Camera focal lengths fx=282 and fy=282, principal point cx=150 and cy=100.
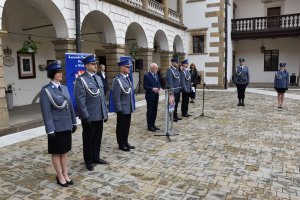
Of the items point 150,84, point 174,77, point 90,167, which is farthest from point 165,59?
point 90,167

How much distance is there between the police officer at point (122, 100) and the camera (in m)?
5.53

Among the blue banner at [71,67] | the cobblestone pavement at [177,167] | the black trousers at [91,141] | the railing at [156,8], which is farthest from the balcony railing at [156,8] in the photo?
the black trousers at [91,141]

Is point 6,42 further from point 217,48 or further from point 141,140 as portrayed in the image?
point 217,48

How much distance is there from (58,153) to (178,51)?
17177 millimetres

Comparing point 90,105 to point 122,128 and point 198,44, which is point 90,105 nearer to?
point 122,128

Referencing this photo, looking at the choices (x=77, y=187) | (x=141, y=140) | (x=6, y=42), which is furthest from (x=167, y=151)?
(x=6, y=42)

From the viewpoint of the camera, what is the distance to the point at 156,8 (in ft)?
51.8

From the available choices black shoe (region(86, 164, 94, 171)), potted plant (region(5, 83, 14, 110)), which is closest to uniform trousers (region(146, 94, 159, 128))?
black shoe (region(86, 164, 94, 171))

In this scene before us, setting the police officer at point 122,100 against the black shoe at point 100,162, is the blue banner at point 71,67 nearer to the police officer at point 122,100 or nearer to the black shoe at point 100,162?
the police officer at point 122,100

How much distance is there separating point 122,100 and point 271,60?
19.9 m

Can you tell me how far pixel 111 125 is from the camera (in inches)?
327

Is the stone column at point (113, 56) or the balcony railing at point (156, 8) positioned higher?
the balcony railing at point (156, 8)

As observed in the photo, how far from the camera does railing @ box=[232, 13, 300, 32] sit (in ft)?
66.4

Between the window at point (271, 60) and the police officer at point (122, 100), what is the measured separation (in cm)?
1959
